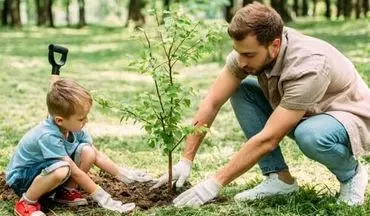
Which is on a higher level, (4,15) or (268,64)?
(268,64)

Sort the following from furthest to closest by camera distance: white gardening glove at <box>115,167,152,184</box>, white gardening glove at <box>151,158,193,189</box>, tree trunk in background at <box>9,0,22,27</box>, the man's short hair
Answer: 1. tree trunk in background at <box>9,0,22,27</box>
2. white gardening glove at <box>115,167,152,184</box>
3. white gardening glove at <box>151,158,193,189</box>
4. the man's short hair

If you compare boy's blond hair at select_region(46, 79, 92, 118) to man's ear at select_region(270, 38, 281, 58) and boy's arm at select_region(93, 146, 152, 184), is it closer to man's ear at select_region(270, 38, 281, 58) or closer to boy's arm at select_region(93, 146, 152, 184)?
boy's arm at select_region(93, 146, 152, 184)

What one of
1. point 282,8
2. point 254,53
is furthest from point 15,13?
point 254,53

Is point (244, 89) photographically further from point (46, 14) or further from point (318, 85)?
point (46, 14)

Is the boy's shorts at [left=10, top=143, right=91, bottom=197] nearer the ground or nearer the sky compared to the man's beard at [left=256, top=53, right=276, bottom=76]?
nearer the ground

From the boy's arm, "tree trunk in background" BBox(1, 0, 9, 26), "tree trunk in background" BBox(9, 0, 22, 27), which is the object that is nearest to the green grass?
the boy's arm

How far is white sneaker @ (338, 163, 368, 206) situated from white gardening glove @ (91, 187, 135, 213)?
50.5 inches

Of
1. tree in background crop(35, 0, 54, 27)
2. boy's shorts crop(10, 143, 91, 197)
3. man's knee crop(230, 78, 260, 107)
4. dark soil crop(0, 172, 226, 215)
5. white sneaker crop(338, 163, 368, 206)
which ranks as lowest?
tree in background crop(35, 0, 54, 27)

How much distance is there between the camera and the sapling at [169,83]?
3.91 m

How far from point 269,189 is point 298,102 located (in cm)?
77

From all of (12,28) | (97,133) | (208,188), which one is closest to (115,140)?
(97,133)

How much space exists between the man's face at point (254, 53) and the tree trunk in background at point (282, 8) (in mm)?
17488

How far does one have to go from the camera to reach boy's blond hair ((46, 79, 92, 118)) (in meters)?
3.81

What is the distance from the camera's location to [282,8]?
2172cm
